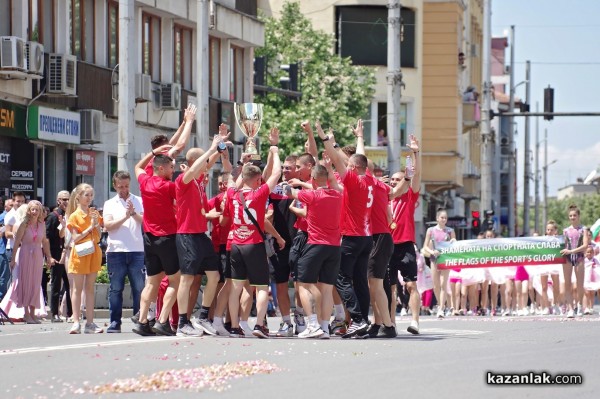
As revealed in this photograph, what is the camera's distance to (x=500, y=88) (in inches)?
6526

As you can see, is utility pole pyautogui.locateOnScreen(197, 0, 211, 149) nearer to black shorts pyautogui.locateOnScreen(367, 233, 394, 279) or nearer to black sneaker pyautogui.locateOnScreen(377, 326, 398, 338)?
black shorts pyautogui.locateOnScreen(367, 233, 394, 279)

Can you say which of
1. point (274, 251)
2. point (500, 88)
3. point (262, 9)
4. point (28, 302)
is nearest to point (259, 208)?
point (274, 251)

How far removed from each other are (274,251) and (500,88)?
148488 millimetres

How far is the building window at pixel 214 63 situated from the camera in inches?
1833

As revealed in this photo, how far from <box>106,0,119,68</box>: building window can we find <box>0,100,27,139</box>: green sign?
5442 mm

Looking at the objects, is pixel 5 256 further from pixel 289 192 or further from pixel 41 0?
pixel 41 0

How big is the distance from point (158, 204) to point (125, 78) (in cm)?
1208

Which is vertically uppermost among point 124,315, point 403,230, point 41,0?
point 41,0

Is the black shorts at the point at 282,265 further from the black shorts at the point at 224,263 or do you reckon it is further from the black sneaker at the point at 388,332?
the black sneaker at the point at 388,332

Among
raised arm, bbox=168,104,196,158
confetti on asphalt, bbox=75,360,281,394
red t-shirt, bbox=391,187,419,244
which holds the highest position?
raised arm, bbox=168,104,196,158

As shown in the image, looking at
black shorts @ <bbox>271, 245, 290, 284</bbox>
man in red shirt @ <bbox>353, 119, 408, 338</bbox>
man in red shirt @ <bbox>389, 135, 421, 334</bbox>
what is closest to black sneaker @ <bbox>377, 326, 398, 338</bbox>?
man in red shirt @ <bbox>353, 119, 408, 338</bbox>

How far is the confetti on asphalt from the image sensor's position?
12453 mm

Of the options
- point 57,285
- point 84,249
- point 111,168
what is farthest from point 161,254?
point 111,168

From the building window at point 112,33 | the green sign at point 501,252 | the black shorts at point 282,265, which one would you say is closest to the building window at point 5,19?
the building window at point 112,33
